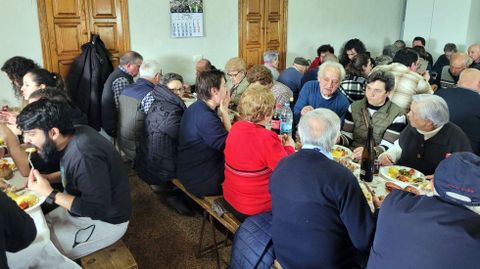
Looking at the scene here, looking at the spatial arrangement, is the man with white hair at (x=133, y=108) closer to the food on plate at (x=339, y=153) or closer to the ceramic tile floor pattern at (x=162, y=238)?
the ceramic tile floor pattern at (x=162, y=238)

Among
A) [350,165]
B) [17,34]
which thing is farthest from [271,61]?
[350,165]

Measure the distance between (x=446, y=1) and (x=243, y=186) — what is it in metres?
6.15

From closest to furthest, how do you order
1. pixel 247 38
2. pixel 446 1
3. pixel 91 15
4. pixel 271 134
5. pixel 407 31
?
1. pixel 271 134
2. pixel 91 15
3. pixel 247 38
4. pixel 446 1
5. pixel 407 31

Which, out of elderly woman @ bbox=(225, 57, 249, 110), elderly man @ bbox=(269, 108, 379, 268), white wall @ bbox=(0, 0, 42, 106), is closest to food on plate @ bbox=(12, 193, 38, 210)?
elderly man @ bbox=(269, 108, 379, 268)

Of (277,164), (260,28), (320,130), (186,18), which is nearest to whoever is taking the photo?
(320,130)

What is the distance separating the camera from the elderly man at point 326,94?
3283 millimetres

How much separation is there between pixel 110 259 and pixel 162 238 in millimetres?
1001

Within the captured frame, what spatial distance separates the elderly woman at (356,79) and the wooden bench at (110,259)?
2.73 meters

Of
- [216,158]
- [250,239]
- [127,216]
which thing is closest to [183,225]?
[216,158]

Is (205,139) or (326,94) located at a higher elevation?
(326,94)

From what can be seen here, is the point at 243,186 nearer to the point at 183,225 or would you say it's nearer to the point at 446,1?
the point at 183,225

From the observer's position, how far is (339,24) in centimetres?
641

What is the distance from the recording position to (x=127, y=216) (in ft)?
7.32

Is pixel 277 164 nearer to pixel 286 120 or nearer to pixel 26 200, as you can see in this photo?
pixel 26 200
